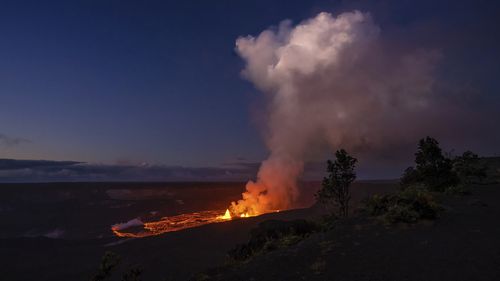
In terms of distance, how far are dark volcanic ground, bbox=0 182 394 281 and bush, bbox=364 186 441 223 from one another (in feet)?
41.4

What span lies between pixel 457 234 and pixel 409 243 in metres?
2.52

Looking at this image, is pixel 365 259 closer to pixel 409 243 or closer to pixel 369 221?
pixel 409 243

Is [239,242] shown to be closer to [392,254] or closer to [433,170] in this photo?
[433,170]

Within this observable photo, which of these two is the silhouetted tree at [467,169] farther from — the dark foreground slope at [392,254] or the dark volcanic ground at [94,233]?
the dark volcanic ground at [94,233]

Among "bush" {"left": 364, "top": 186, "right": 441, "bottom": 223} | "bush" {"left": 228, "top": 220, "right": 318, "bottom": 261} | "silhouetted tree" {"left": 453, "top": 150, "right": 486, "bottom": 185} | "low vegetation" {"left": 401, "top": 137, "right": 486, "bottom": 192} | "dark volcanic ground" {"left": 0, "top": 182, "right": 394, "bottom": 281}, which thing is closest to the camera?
"bush" {"left": 364, "top": 186, "right": 441, "bottom": 223}

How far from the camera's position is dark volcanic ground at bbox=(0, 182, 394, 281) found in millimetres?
39534

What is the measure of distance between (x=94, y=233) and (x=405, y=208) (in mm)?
67071

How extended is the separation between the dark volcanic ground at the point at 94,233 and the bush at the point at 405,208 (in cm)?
1261

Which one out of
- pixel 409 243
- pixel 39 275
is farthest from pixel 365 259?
pixel 39 275

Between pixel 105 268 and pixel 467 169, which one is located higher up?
pixel 467 169

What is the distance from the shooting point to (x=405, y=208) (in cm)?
1842

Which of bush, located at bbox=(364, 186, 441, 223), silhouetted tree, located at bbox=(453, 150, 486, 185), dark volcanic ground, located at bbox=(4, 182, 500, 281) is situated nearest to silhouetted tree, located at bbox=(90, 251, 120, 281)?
dark volcanic ground, located at bbox=(4, 182, 500, 281)

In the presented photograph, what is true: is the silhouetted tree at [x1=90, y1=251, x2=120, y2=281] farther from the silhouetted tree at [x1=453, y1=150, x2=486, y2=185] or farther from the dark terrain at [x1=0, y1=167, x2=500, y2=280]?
the silhouetted tree at [x1=453, y1=150, x2=486, y2=185]

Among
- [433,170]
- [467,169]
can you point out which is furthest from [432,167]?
[467,169]
